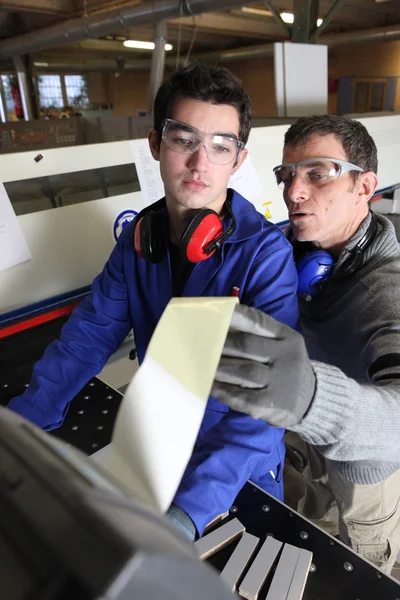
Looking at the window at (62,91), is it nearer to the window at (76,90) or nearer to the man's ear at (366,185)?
the window at (76,90)

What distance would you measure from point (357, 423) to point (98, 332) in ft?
2.23

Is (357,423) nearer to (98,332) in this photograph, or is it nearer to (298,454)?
(98,332)

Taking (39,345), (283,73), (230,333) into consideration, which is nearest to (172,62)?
(283,73)

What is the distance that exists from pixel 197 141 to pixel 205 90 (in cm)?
11

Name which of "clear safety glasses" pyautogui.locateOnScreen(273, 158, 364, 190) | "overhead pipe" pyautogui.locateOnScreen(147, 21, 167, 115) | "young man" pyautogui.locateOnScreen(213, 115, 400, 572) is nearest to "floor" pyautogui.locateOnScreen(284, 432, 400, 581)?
"young man" pyautogui.locateOnScreen(213, 115, 400, 572)

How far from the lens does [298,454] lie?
156 centimetres

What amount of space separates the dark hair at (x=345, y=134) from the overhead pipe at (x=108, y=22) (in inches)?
105

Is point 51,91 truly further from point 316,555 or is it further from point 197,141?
point 316,555

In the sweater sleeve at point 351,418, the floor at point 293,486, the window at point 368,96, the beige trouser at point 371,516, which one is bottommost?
the floor at point 293,486

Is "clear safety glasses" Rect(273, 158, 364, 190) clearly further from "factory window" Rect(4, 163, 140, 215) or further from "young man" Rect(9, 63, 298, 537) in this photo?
"factory window" Rect(4, 163, 140, 215)

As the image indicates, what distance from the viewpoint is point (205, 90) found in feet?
3.15

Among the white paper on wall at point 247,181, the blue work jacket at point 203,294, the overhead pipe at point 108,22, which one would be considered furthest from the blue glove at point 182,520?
the overhead pipe at point 108,22

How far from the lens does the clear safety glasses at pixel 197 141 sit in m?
0.97

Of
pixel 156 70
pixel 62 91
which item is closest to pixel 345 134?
pixel 156 70
